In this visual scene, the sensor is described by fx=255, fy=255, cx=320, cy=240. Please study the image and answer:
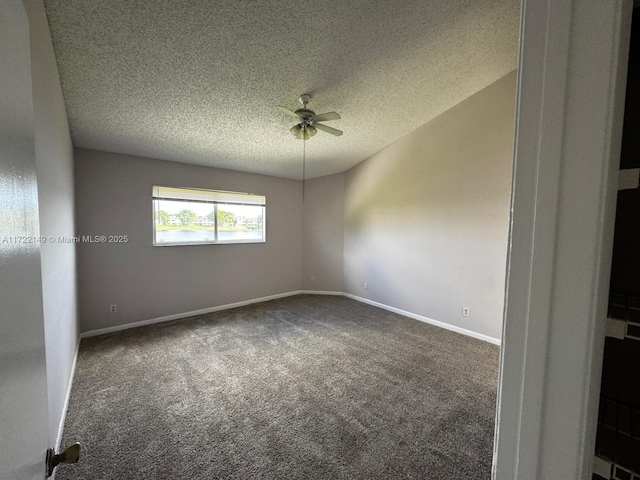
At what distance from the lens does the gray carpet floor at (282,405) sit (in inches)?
60.5

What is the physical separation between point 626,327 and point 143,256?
172 inches

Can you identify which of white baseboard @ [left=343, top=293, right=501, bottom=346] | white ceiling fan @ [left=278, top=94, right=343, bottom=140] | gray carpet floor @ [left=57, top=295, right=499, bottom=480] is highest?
white ceiling fan @ [left=278, top=94, right=343, bottom=140]

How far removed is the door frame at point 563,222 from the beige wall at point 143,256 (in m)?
4.20

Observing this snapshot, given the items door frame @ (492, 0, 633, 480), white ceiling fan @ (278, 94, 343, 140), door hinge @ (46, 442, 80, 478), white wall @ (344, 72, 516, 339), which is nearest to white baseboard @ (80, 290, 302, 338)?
white wall @ (344, 72, 516, 339)

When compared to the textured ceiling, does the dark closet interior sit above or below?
below

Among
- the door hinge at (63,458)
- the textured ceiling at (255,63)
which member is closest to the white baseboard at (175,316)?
the textured ceiling at (255,63)

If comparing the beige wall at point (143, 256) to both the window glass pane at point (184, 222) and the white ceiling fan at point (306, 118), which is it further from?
the white ceiling fan at point (306, 118)

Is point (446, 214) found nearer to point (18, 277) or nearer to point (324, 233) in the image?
point (324, 233)

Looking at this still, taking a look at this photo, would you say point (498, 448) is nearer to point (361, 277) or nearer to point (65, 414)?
point (65, 414)

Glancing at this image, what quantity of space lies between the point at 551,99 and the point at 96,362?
3.77 meters

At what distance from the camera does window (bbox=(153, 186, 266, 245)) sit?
376cm

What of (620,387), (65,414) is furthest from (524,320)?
(65,414)

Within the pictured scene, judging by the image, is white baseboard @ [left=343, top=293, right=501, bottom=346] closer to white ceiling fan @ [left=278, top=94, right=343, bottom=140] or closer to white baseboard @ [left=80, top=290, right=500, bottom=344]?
white baseboard @ [left=80, top=290, right=500, bottom=344]

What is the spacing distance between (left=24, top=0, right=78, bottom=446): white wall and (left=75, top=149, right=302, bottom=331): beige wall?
109cm
